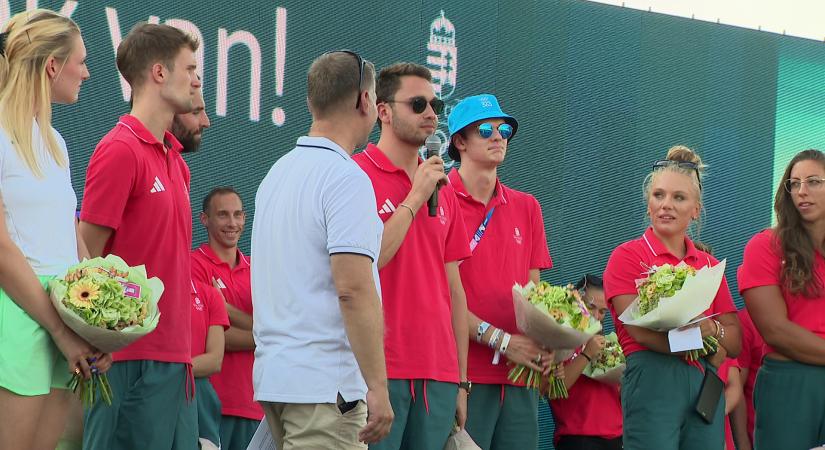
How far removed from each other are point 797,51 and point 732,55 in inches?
22.2

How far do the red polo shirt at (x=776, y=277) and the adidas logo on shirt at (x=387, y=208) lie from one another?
1.82 meters

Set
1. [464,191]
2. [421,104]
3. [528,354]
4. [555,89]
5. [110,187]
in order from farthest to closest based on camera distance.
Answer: [555,89] < [464,191] < [528,354] < [421,104] < [110,187]

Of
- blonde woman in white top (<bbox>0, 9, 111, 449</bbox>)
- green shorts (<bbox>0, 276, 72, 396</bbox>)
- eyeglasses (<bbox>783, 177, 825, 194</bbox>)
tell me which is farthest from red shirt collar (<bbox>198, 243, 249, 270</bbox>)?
eyeglasses (<bbox>783, 177, 825, 194</bbox>)

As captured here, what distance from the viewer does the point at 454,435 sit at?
429 centimetres

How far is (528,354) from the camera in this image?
472 centimetres

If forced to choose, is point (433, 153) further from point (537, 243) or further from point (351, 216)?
point (351, 216)

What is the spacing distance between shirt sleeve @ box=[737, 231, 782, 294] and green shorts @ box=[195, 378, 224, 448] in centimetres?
241

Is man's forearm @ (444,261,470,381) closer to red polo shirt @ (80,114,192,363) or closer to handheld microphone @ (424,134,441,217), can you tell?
handheld microphone @ (424,134,441,217)

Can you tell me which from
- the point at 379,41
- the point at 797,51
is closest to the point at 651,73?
the point at 797,51

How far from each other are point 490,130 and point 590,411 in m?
1.91

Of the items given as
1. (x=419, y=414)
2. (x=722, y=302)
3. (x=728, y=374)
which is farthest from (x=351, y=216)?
(x=728, y=374)

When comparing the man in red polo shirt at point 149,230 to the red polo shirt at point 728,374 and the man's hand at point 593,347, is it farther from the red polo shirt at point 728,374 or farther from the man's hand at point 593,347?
the red polo shirt at point 728,374

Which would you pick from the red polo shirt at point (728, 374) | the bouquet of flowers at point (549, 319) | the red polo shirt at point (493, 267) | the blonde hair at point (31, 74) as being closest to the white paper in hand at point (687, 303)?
the bouquet of flowers at point (549, 319)

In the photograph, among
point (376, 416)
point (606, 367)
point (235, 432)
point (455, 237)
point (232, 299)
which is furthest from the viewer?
point (606, 367)
